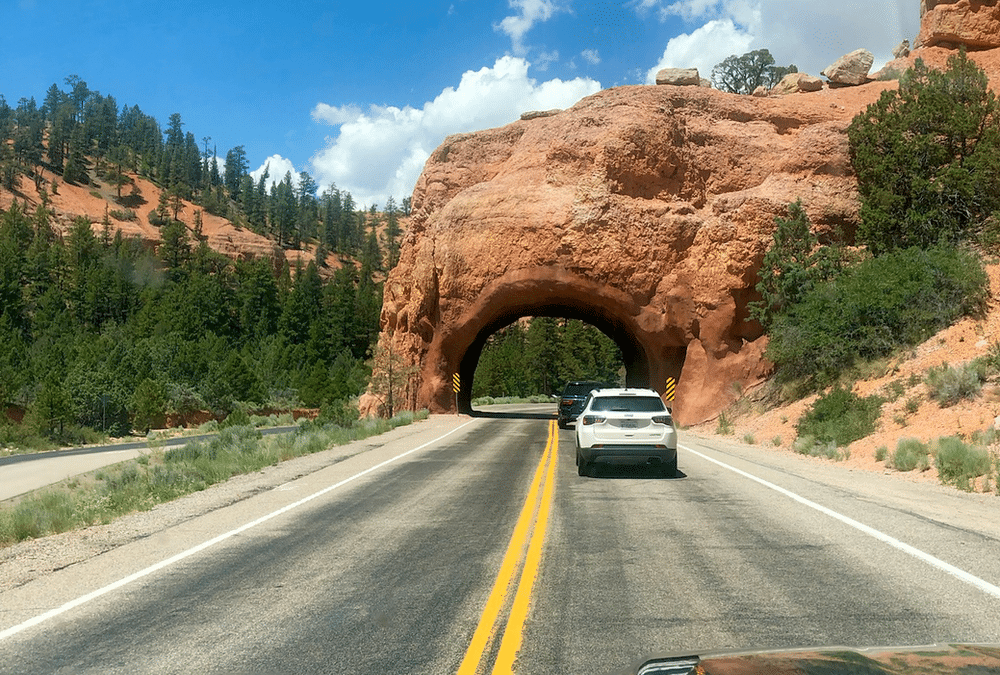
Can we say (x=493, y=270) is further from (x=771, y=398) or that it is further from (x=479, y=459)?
(x=479, y=459)

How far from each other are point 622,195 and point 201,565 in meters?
34.6

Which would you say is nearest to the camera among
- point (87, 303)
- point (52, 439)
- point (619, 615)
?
point (619, 615)

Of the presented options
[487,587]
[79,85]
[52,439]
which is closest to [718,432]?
[487,587]

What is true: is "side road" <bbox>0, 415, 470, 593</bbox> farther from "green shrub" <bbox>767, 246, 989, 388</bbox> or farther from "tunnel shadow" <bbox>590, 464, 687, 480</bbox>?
"green shrub" <bbox>767, 246, 989, 388</bbox>

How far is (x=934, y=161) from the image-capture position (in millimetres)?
30469

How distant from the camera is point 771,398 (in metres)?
31.9

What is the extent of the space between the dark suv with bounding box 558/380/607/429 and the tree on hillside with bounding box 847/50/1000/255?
508 inches

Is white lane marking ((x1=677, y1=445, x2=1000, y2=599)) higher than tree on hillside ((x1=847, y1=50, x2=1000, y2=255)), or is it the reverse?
tree on hillside ((x1=847, y1=50, x2=1000, y2=255))

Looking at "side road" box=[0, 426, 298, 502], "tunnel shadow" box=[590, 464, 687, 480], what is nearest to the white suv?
"tunnel shadow" box=[590, 464, 687, 480]

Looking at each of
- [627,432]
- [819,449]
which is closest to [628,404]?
[627,432]

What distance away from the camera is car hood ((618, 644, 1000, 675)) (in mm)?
2809

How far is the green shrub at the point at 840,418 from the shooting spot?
844 inches

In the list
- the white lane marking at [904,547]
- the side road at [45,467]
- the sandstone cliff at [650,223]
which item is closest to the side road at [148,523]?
the white lane marking at [904,547]

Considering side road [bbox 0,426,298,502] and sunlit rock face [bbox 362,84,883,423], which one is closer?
side road [bbox 0,426,298,502]
